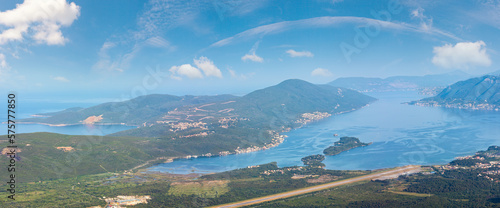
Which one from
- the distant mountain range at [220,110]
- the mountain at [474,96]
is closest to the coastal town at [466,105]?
the mountain at [474,96]

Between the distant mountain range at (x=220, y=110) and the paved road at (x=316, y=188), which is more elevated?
the distant mountain range at (x=220, y=110)

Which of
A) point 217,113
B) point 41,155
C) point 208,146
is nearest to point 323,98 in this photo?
point 217,113

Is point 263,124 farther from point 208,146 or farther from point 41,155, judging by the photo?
point 41,155

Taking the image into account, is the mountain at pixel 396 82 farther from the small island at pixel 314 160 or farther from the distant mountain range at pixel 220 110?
the small island at pixel 314 160

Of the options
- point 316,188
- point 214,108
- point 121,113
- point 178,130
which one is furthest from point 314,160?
point 121,113

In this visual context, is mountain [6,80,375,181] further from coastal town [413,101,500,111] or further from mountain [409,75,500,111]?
mountain [409,75,500,111]
